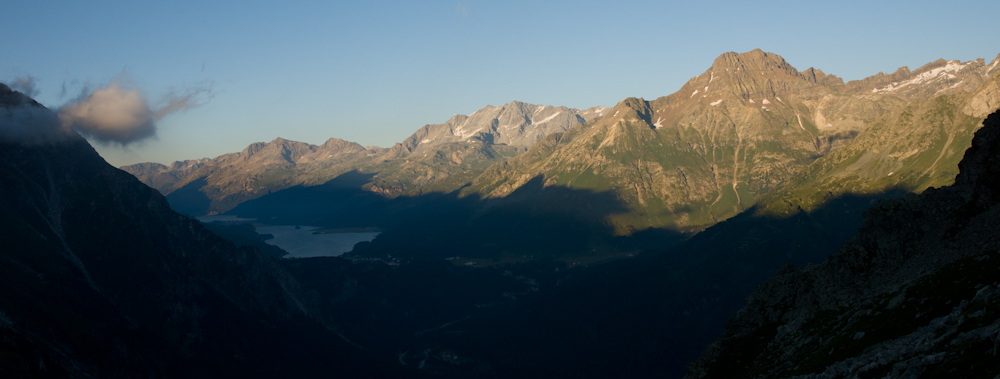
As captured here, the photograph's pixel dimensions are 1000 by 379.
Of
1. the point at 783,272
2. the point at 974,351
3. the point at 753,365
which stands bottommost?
the point at 753,365

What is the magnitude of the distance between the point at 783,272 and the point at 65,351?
674ft

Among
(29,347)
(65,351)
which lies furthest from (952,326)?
(65,351)

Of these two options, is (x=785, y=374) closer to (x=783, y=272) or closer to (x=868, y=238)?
(x=868, y=238)

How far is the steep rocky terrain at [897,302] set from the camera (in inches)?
1473

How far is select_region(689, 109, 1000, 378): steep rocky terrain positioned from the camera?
37406mm

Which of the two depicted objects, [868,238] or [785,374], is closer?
[785,374]

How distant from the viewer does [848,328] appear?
5903 centimetres

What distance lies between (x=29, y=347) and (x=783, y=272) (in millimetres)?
179195

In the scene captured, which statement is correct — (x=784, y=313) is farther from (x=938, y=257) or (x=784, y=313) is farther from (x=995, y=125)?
(x=995, y=125)

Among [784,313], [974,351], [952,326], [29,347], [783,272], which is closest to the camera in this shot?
[974,351]

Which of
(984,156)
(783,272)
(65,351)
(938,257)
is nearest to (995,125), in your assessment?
(984,156)

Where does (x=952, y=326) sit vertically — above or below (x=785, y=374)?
above

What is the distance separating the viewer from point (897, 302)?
55375mm

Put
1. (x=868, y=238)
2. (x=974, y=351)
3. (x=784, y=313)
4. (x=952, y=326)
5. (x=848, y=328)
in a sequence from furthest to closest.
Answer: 1. (x=784, y=313)
2. (x=868, y=238)
3. (x=848, y=328)
4. (x=952, y=326)
5. (x=974, y=351)
